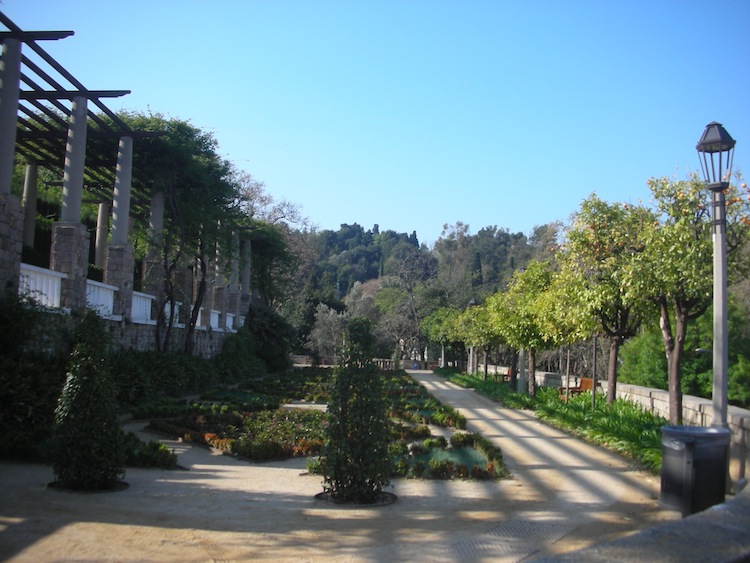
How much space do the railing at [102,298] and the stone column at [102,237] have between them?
7108mm

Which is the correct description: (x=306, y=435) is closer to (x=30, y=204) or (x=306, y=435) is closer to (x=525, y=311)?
(x=525, y=311)

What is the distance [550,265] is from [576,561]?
20.3 meters

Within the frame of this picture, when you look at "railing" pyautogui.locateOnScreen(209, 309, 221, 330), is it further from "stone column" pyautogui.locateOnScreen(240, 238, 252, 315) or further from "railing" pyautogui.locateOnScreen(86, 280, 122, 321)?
"railing" pyautogui.locateOnScreen(86, 280, 122, 321)

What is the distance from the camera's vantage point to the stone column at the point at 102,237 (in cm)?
2462

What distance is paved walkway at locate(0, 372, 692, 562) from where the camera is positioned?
5332 millimetres

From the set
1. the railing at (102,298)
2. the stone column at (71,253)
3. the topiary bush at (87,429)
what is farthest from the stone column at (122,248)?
the topiary bush at (87,429)

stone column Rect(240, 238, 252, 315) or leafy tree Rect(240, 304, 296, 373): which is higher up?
stone column Rect(240, 238, 252, 315)

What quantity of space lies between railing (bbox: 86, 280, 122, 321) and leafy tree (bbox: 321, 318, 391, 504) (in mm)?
10294

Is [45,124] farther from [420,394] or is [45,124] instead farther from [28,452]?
[420,394]

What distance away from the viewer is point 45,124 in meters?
18.7

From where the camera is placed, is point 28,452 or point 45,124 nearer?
point 28,452

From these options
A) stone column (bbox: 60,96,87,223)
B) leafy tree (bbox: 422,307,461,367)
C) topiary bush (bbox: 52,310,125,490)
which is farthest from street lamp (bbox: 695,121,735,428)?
leafy tree (bbox: 422,307,461,367)

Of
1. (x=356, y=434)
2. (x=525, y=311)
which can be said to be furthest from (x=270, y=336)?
(x=356, y=434)

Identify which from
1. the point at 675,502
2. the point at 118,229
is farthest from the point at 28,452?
the point at 118,229
